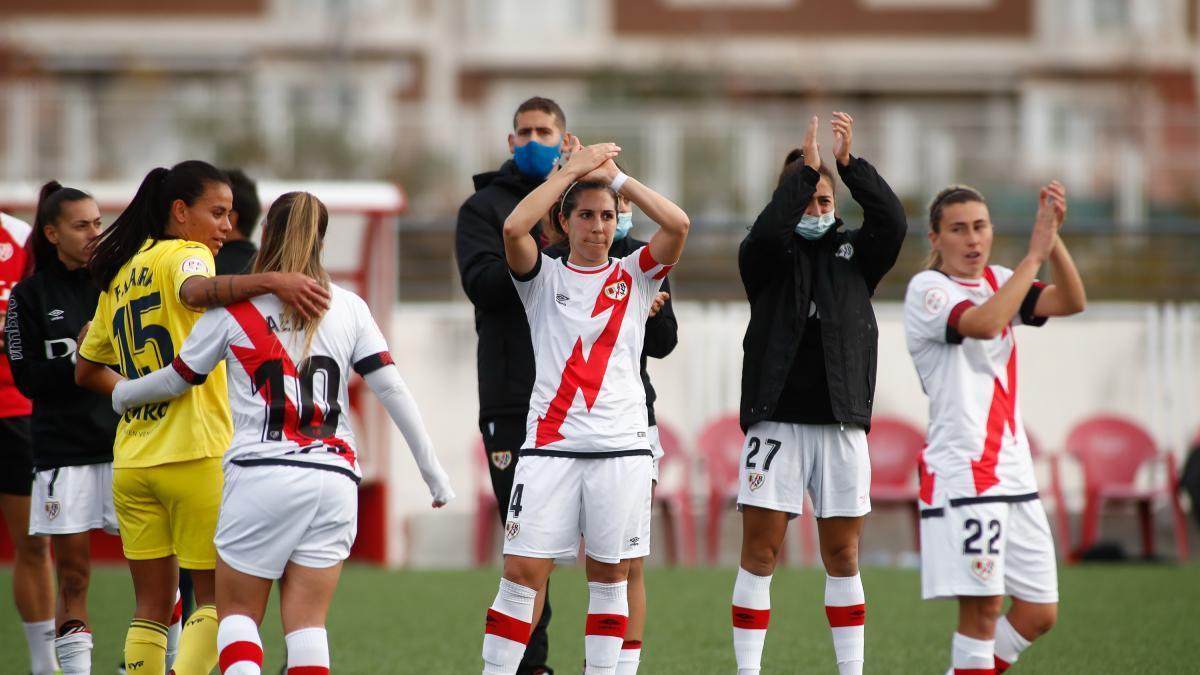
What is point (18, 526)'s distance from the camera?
623 cm

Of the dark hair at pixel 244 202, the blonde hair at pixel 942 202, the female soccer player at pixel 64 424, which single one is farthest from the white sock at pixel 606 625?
the dark hair at pixel 244 202

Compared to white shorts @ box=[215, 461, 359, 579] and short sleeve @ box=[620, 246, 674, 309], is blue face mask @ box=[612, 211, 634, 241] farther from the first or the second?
white shorts @ box=[215, 461, 359, 579]

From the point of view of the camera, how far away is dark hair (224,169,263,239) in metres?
6.38

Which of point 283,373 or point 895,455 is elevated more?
point 283,373

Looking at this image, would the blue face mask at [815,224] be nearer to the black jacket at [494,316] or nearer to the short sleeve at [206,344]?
the black jacket at [494,316]

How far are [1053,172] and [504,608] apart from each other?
17.0m

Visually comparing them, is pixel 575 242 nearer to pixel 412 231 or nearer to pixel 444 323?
pixel 444 323

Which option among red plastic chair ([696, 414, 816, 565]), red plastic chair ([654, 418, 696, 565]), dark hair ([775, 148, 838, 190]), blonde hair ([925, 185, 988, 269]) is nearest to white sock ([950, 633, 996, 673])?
blonde hair ([925, 185, 988, 269])

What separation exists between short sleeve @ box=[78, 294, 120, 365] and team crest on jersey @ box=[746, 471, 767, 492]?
7.86ft

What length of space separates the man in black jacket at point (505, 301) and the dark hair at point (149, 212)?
1.09m

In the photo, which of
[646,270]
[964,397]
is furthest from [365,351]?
[964,397]

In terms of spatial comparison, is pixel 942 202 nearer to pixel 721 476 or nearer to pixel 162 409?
pixel 162 409

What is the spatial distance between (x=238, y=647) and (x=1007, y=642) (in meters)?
2.89

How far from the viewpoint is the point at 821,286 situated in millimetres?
5457
